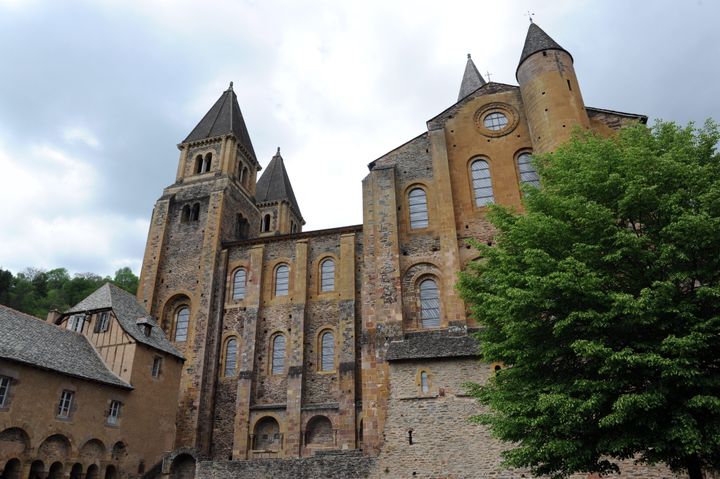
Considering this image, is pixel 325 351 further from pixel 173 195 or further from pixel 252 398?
pixel 173 195

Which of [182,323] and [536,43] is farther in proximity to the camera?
[182,323]

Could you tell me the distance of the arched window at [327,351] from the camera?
26984mm

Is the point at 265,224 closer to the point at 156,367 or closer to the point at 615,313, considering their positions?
the point at 156,367

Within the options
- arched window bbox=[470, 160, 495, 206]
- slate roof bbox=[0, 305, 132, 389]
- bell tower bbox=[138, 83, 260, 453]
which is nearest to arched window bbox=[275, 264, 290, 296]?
bell tower bbox=[138, 83, 260, 453]

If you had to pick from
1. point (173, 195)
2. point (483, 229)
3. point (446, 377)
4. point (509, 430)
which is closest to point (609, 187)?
point (509, 430)

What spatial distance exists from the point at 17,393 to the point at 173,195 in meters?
19.9

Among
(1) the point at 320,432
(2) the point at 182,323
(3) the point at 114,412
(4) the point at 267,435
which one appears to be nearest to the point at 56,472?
(3) the point at 114,412

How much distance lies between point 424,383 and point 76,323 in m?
16.7

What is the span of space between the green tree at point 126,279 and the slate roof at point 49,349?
4001cm

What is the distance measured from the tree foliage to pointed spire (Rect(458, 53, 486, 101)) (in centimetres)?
3962

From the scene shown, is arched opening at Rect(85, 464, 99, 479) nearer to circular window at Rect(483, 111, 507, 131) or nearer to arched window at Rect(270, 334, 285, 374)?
arched window at Rect(270, 334, 285, 374)

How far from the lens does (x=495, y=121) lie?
24.2 m

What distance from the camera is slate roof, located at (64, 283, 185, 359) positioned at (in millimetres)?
22861

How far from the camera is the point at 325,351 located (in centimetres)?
2744
